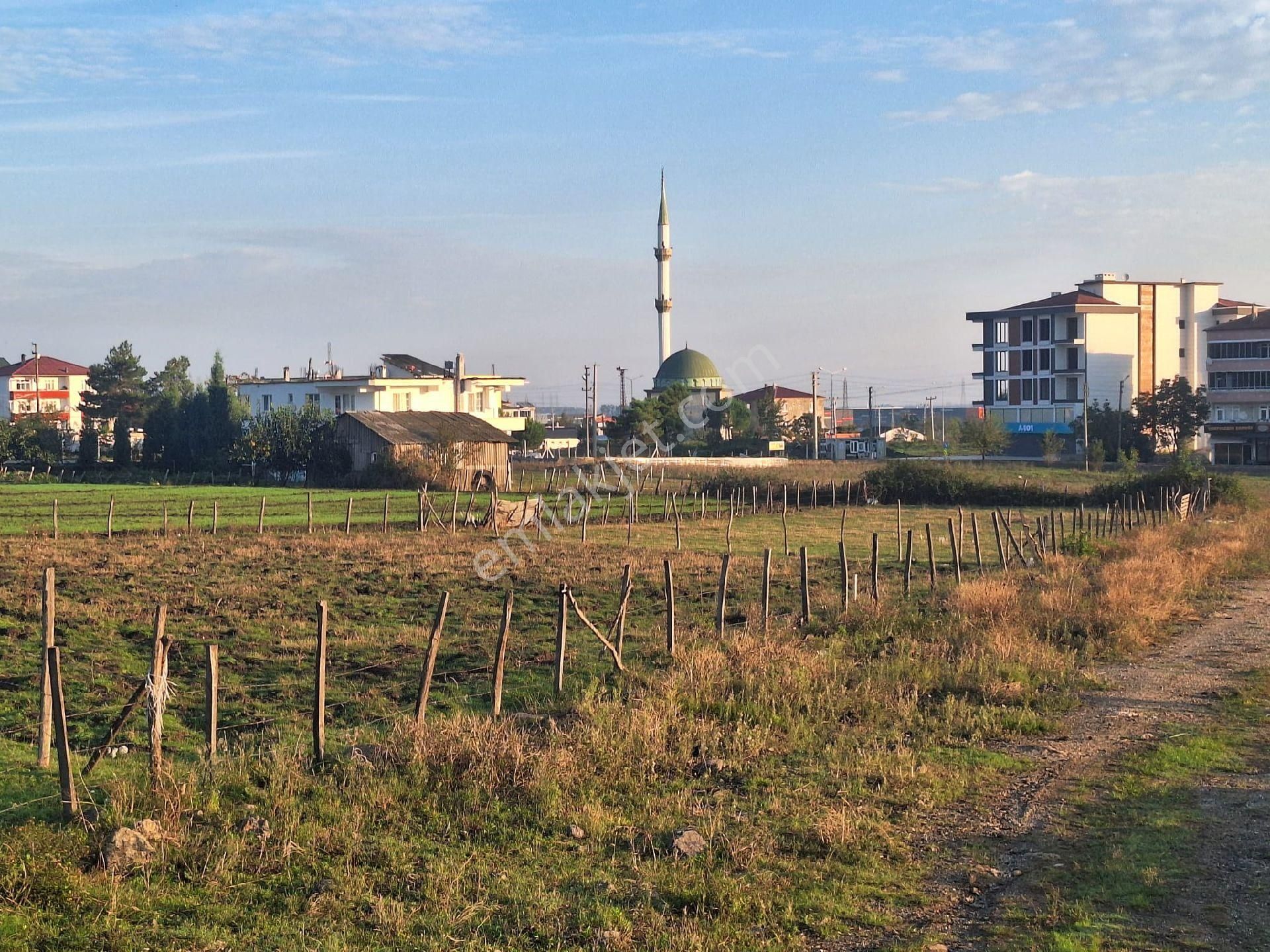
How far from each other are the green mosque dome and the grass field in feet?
298

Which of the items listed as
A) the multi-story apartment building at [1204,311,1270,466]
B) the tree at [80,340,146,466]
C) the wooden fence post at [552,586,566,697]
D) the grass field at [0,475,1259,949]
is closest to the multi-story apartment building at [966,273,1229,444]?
the multi-story apartment building at [1204,311,1270,466]

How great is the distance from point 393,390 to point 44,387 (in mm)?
41019

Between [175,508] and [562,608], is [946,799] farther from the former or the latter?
[175,508]

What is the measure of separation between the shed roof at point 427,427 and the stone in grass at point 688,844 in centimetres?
5345

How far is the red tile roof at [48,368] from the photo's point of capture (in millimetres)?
103000

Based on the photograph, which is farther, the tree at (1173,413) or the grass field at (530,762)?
the tree at (1173,413)

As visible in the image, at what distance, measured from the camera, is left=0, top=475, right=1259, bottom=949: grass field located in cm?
760

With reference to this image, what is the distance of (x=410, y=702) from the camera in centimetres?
1359

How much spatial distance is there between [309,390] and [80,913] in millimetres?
75689

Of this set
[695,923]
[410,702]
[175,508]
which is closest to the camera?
[695,923]

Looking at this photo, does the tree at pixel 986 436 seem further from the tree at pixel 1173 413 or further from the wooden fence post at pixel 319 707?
the wooden fence post at pixel 319 707

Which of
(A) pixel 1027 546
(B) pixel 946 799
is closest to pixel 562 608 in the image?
(B) pixel 946 799

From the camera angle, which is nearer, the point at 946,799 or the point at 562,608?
the point at 946,799

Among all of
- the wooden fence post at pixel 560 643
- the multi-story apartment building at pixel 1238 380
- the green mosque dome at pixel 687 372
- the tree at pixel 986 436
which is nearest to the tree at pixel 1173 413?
the multi-story apartment building at pixel 1238 380
